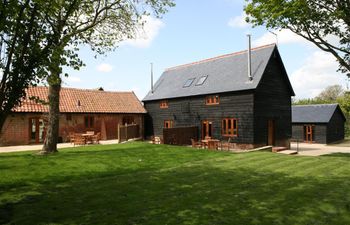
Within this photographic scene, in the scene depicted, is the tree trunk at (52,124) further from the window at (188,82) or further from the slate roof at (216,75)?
the window at (188,82)

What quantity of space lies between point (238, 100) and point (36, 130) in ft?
60.5

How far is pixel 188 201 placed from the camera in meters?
6.84

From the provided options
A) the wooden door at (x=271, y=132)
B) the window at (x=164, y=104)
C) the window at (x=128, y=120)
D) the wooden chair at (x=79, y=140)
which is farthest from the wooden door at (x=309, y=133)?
the wooden chair at (x=79, y=140)

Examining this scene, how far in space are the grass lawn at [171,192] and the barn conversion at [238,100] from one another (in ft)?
25.5

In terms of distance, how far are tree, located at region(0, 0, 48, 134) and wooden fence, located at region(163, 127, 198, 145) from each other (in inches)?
644

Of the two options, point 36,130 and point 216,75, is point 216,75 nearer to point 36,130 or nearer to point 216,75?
point 216,75

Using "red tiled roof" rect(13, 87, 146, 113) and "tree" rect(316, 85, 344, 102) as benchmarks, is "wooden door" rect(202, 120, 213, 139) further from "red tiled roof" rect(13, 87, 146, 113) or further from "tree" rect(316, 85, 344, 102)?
"tree" rect(316, 85, 344, 102)

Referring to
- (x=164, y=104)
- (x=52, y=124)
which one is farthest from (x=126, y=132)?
(x=52, y=124)

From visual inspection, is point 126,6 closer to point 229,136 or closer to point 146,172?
point 146,172

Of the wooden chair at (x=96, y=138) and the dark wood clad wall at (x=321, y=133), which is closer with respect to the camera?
the wooden chair at (x=96, y=138)

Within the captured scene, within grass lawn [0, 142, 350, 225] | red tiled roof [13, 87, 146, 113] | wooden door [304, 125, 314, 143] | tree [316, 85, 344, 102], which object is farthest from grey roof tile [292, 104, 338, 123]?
tree [316, 85, 344, 102]

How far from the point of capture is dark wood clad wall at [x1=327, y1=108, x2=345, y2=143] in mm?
31275

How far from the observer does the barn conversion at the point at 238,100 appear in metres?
20.5

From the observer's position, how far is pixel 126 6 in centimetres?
1630
